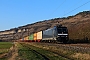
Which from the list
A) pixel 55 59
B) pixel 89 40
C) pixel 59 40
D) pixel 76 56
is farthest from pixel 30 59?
pixel 89 40

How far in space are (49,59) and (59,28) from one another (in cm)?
3304

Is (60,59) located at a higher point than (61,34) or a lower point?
lower

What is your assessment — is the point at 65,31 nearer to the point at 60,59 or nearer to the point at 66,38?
the point at 66,38

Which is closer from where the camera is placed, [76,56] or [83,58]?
[83,58]

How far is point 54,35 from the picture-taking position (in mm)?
56875

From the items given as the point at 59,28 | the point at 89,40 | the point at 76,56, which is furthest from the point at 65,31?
the point at 76,56

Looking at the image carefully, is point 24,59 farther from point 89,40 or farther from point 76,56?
point 89,40

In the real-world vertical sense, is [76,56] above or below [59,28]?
below

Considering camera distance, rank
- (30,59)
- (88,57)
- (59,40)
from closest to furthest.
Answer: (88,57) → (30,59) → (59,40)

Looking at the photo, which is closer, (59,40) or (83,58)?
(83,58)

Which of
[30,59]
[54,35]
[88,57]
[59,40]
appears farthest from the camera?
[54,35]

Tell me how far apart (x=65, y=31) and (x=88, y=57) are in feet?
111

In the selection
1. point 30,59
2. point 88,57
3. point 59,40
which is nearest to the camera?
point 88,57

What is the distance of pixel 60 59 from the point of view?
23.0 metres
